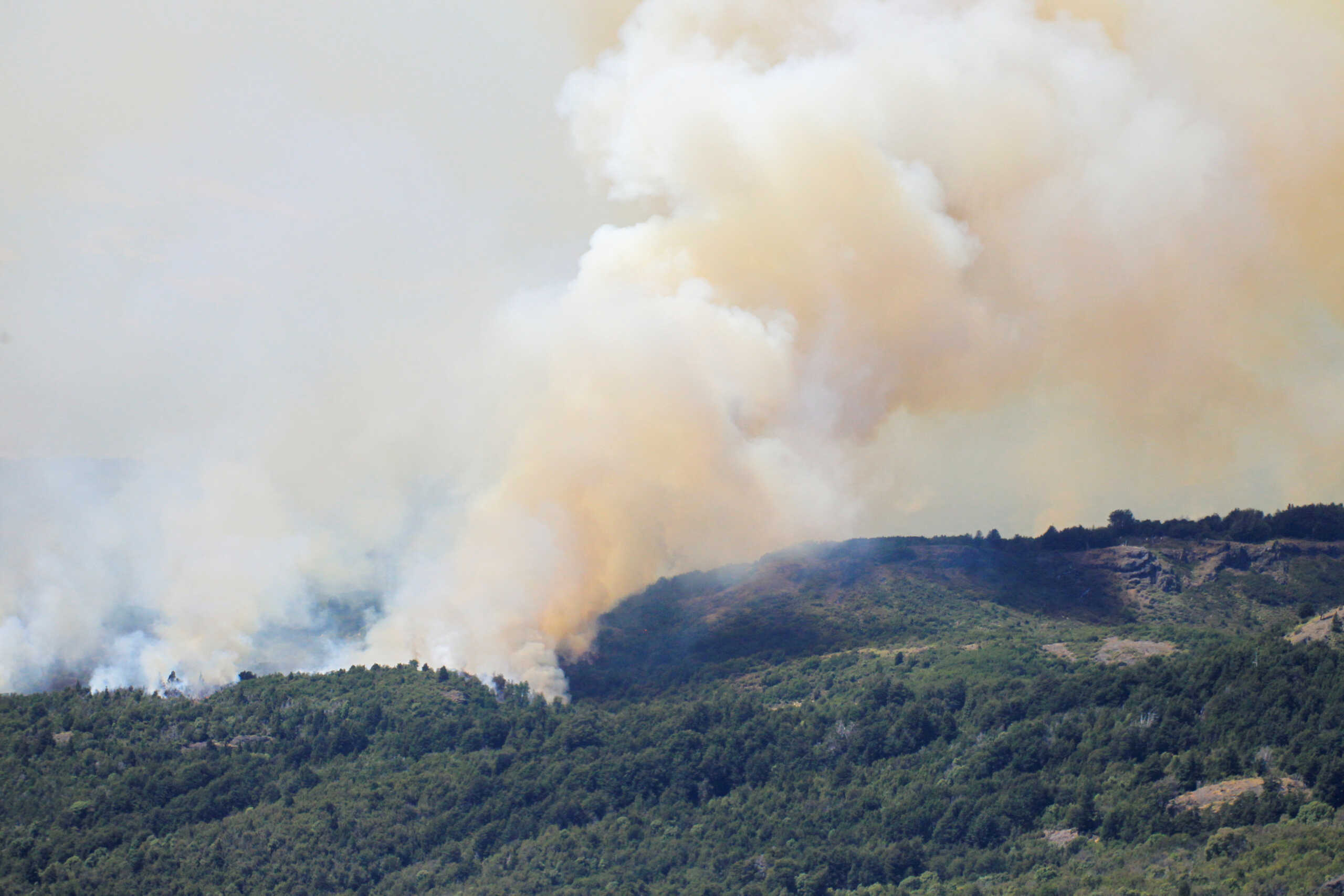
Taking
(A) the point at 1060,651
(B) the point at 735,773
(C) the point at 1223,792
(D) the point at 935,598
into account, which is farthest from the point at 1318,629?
(D) the point at 935,598

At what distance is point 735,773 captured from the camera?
417 ft

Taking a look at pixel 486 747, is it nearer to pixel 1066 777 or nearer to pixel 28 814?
pixel 28 814

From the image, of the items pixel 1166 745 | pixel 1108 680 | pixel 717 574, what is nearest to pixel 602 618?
pixel 717 574

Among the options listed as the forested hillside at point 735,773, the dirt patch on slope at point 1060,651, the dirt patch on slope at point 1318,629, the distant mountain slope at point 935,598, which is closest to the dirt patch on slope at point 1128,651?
the forested hillside at point 735,773

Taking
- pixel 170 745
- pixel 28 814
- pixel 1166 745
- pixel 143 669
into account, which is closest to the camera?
pixel 1166 745

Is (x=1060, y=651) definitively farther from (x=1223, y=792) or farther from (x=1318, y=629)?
(x=1223, y=792)

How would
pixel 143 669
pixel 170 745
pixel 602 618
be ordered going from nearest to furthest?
pixel 170 745 → pixel 143 669 → pixel 602 618

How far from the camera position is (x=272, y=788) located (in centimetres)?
12725

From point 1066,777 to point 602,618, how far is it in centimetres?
5742

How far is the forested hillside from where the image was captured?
106m

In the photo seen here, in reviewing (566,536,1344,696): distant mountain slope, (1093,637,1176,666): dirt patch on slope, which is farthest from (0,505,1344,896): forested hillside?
(566,536,1344,696): distant mountain slope

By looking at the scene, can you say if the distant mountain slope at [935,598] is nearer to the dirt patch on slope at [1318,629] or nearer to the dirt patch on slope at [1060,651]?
the dirt patch on slope at [1060,651]

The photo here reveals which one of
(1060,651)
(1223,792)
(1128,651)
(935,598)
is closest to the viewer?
(1223,792)

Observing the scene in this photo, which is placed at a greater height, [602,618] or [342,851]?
[602,618]
